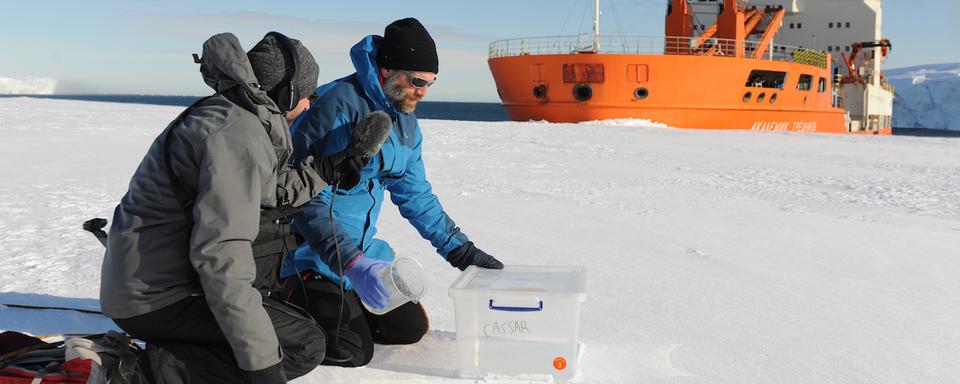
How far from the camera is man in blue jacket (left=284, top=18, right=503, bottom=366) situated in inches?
81.7

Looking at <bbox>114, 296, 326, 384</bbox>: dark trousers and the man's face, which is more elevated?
the man's face

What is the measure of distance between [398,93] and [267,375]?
0.94 metres

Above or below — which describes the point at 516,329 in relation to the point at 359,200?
below

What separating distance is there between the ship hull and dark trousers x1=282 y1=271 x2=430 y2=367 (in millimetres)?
13985

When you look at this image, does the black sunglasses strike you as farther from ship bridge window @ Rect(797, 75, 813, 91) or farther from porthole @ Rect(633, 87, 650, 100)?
ship bridge window @ Rect(797, 75, 813, 91)

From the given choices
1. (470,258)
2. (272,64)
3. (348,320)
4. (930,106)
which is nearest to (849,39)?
(470,258)

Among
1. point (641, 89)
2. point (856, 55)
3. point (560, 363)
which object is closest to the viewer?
point (560, 363)

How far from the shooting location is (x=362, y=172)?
2193 mm

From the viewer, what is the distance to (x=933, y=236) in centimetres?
436

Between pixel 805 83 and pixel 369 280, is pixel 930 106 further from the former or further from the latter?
pixel 369 280

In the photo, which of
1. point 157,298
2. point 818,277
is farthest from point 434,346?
point 818,277

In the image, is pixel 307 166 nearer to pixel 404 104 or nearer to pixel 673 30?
pixel 404 104

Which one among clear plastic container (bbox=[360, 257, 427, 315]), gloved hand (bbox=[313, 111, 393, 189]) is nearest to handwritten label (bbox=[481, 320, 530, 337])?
clear plastic container (bbox=[360, 257, 427, 315])

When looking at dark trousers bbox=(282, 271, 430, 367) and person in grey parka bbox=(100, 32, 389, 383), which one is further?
dark trousers bbox=(282, 271, 430, 367)
